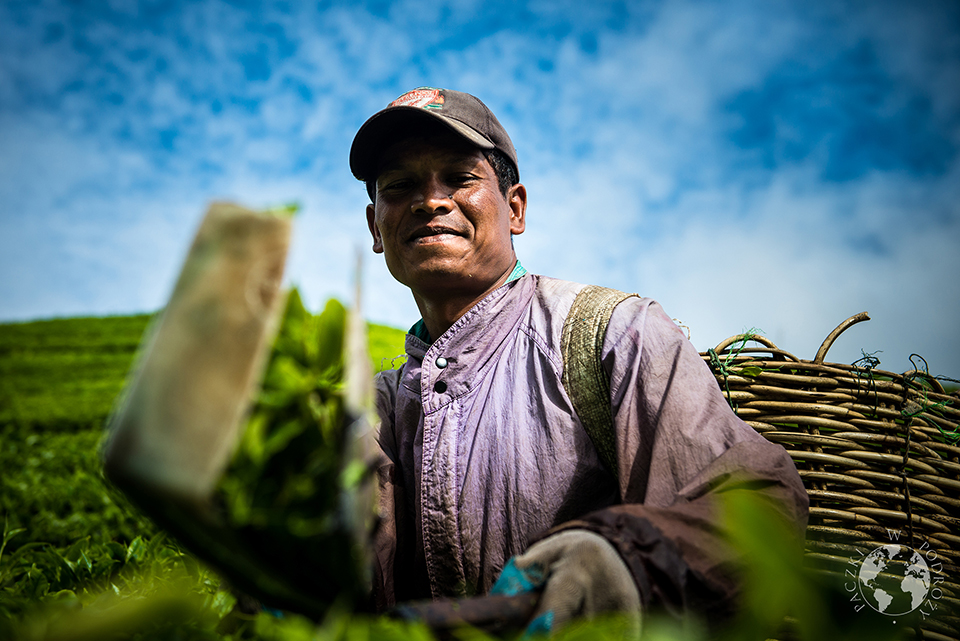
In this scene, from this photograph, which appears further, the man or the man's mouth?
the man's mouth

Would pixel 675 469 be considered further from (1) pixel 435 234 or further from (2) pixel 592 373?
(1) pixel 435 234

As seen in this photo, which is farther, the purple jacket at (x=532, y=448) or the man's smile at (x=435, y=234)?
the man's smile at (x=435, y=234)

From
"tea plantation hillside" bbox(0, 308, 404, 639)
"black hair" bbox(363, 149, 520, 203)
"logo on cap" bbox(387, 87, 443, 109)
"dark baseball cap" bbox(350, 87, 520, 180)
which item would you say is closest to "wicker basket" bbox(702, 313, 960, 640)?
"black hair" bbox(363, 149, 520, 203)

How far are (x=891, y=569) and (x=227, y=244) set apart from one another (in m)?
2.17

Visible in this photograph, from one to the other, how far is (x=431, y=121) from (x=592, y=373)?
113 cm

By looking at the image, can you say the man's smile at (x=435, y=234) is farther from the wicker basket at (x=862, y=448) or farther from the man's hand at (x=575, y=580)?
the man's hand at (x=575, y=580)

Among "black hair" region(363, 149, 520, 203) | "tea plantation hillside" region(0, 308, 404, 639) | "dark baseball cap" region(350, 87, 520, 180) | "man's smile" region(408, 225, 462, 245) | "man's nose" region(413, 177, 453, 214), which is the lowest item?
"tea plantation hillside" region(0, 308, 404, 639)

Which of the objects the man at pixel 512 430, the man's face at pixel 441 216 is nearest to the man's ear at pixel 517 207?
the man at pixel 512 430

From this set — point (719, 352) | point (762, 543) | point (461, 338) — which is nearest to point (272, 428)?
point (762, 543)

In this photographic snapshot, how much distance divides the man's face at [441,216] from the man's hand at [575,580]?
1.24 metres

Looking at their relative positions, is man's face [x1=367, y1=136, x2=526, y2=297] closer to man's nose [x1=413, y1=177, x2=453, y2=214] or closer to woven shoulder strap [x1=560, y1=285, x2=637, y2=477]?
man's nose [x1=413, y1=177, x2=453, y2=214]

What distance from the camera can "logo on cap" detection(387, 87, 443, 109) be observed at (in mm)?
1922

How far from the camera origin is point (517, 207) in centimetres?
234

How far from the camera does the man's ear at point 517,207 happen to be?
2.30 metres
